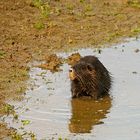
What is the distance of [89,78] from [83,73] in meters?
0.17

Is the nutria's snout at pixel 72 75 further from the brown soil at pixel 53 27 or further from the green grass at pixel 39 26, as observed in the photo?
the green grass at pixel 39 26

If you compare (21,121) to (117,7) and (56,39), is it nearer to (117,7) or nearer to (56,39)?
(56,39)

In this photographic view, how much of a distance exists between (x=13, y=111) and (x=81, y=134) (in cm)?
141

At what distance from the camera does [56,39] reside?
1554cm

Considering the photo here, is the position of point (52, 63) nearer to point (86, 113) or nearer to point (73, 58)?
point (73, 58)

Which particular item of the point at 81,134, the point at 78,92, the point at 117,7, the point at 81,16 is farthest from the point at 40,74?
the point at 117,7

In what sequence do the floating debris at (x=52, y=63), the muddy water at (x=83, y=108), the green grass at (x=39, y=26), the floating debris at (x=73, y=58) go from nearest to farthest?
the muddy water at (x=83, y=108)
the floating debris at (x=52, y=63)
the floating debris at (x=73, y=58)
the green grass at (x=39, y=26)

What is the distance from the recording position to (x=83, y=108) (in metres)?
11.7

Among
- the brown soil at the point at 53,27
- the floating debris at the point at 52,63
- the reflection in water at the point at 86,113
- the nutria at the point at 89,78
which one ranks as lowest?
the reflection in water at the point at 86,113

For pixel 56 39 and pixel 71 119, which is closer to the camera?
pixel 71 119

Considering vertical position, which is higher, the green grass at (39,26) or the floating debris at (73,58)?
the green grass at (39,26)

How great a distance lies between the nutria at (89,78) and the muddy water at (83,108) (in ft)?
0.61

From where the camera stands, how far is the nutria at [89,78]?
1232 centimetres

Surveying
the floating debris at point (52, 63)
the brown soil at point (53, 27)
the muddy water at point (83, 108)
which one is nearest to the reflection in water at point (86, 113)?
the muddy water at point (83, 108)
